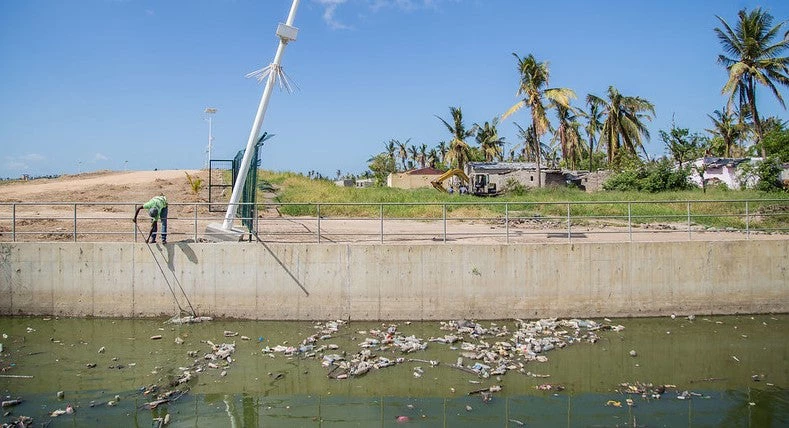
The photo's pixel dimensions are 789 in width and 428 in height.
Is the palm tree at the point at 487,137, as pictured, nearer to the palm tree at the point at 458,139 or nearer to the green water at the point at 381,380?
A: the palm tree at the point at 458,139

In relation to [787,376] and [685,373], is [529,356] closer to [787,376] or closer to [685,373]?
[685,373]

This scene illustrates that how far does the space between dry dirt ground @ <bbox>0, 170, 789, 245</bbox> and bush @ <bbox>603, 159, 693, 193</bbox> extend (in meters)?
14.0

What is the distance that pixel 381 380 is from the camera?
10.1m

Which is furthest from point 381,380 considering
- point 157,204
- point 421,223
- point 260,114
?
point 421,223

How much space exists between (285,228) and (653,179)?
24902mm

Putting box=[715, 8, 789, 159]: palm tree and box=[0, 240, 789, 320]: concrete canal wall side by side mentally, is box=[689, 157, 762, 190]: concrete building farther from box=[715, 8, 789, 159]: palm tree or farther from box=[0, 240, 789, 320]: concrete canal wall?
box=[0, 240, 789, 320]: concrete canal wall

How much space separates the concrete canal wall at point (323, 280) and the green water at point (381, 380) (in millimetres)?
588

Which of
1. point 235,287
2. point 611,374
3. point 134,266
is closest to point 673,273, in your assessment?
point 611,374

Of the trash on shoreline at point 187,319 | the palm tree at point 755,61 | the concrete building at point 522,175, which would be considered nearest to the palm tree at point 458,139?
the concrete building at point 522,175

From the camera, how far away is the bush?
32.2 metres

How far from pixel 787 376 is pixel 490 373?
592cm

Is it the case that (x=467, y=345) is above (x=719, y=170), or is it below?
below

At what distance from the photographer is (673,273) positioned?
46.0 feet

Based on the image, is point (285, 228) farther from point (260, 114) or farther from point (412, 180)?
point (412, 180)
